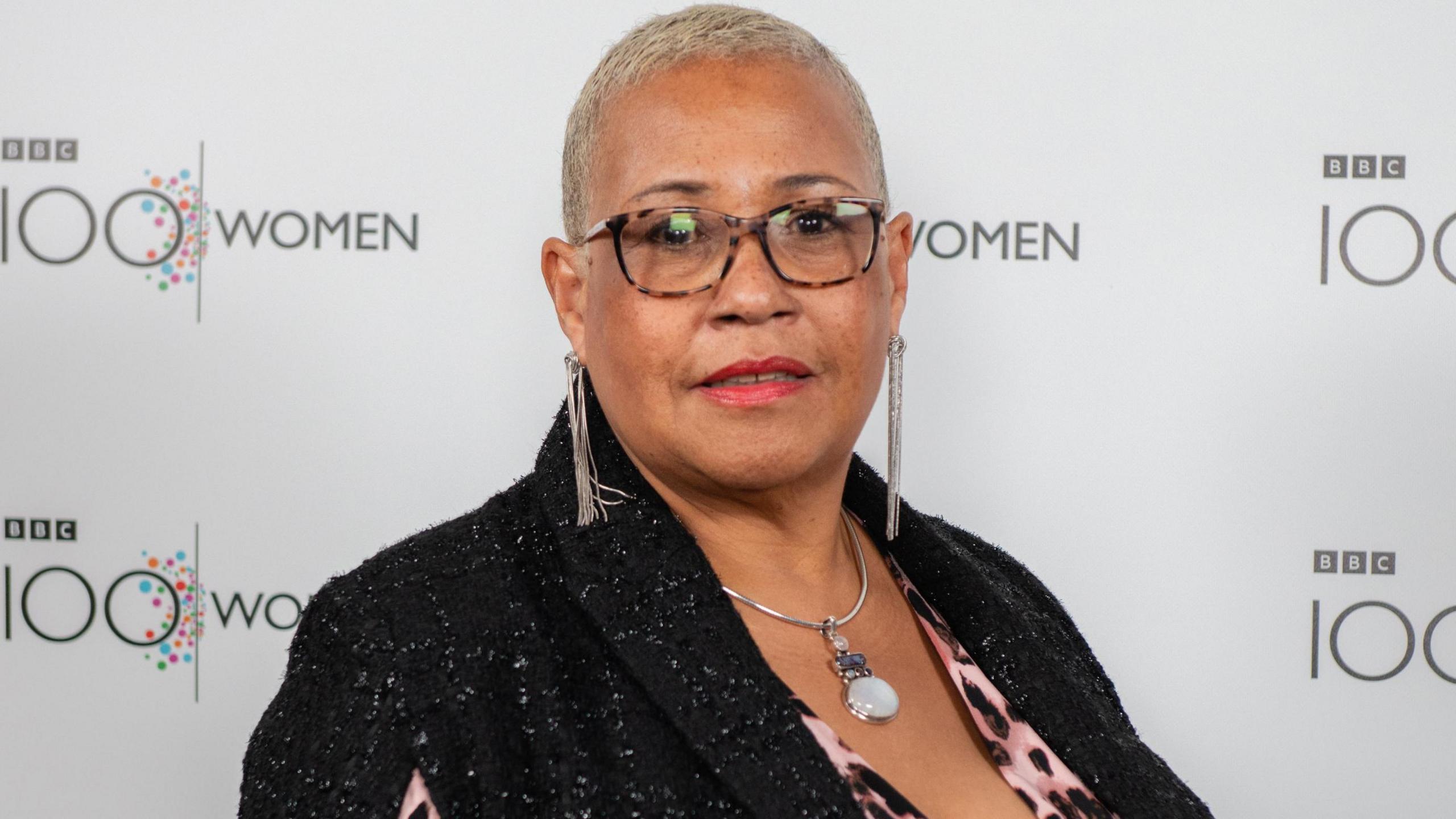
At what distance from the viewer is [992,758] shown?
1.06m

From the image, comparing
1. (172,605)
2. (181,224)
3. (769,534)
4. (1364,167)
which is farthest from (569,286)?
(1364,167)

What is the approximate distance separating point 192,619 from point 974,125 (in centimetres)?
→ 123

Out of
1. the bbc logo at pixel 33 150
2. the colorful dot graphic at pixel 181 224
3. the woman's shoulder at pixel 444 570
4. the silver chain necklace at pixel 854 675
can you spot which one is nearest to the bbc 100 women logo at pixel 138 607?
the colorful dot graphic at pixel 181 224

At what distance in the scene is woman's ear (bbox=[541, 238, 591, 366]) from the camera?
1092 millimetres

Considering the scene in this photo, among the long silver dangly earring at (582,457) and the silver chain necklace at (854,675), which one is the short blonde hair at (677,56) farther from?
the silver chain necklace at (854,675)

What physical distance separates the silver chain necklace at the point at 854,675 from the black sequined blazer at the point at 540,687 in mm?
109

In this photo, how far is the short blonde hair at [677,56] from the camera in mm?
1014

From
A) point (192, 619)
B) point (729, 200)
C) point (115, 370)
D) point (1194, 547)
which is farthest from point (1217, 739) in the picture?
point (115, 370)

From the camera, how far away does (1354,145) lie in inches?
65.2

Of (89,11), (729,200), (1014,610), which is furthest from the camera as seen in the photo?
(89,11)

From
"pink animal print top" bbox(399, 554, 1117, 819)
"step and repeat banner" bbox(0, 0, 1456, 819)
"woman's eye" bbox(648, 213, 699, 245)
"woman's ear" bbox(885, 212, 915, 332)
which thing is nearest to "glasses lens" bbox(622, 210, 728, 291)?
"woman's eye" bbox(648, 213, 699, 245)

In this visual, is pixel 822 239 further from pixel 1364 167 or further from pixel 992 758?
pixel 1364 167

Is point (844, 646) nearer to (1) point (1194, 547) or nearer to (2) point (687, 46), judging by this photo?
(2) point (687, 46)

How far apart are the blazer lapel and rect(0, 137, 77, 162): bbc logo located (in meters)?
1.01
